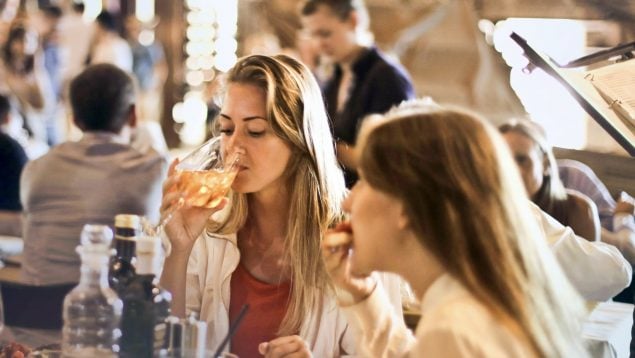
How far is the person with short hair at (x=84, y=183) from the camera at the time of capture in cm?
368

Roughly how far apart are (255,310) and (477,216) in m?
0.99

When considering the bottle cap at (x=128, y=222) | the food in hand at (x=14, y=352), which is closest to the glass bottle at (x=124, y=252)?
the bottle cap at (x=128, y=222)

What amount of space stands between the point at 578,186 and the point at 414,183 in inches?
73.5

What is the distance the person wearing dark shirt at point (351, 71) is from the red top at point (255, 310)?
4.06 ft

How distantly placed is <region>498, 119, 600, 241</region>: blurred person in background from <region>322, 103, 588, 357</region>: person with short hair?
5.37 feet

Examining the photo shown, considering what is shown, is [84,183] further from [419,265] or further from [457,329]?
[457,329]

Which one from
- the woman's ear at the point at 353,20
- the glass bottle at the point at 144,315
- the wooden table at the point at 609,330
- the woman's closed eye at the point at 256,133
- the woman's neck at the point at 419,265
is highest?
the woman's ear at the point at 353,20

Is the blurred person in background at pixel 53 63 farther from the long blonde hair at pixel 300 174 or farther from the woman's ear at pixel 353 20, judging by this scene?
the long blonde hair at pixel 300 174

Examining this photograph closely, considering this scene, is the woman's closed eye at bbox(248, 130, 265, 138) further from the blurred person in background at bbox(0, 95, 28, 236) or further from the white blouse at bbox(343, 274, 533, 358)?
the blurred person in background at bbox(0, 95, 28, 236)

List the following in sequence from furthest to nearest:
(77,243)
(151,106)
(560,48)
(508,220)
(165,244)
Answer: (151,106), (77,243), (560,48), (165,244), (508,220)

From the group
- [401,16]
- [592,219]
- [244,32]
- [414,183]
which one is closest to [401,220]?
[414,183]

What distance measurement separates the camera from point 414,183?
56.7 inches

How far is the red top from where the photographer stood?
2.28 metres

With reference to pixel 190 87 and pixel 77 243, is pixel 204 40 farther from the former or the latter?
pixel 77 243
